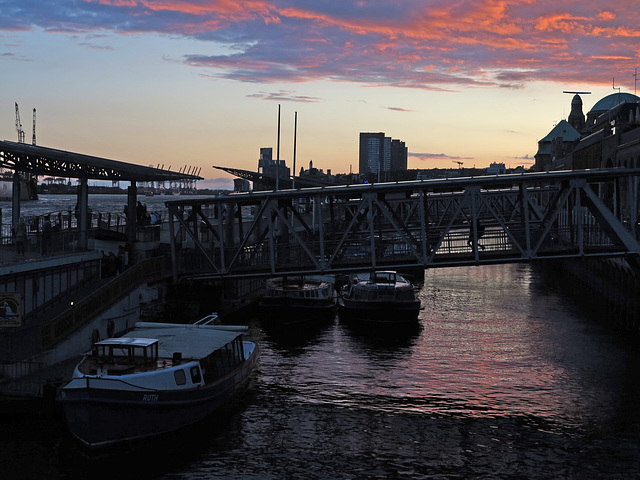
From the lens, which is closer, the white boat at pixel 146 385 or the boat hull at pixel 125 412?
the boat hull at pixel 125 412

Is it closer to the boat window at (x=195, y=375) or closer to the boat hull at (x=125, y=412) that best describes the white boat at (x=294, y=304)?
the boat window at (x=195, y=375)

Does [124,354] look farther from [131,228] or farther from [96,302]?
[131,228]

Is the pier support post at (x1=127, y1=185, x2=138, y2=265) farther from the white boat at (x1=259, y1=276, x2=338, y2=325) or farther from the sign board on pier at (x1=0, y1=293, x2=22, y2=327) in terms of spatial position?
the sign board on pier at (x1=0, y1=293, x2=22, y2=327)

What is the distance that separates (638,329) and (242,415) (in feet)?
131

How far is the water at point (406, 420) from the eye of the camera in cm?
3350

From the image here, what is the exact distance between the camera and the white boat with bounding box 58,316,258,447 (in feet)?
112

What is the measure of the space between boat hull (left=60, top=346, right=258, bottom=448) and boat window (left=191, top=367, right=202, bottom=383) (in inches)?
17.8

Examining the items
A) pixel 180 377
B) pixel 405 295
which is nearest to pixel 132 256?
pixel 180 377

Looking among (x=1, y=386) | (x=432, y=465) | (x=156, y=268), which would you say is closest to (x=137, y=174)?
(x=156, y=268)

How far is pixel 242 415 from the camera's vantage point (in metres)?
40.6

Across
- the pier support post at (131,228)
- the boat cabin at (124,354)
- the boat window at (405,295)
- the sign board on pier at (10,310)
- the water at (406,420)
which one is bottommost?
the water at (406,420)

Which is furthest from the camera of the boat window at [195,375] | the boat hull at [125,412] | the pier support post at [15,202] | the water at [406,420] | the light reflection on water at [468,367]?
the pier support post at [15,202]

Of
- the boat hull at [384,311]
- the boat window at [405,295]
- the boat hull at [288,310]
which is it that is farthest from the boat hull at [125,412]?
the boat window at [405,295]

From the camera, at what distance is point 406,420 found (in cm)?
3950
